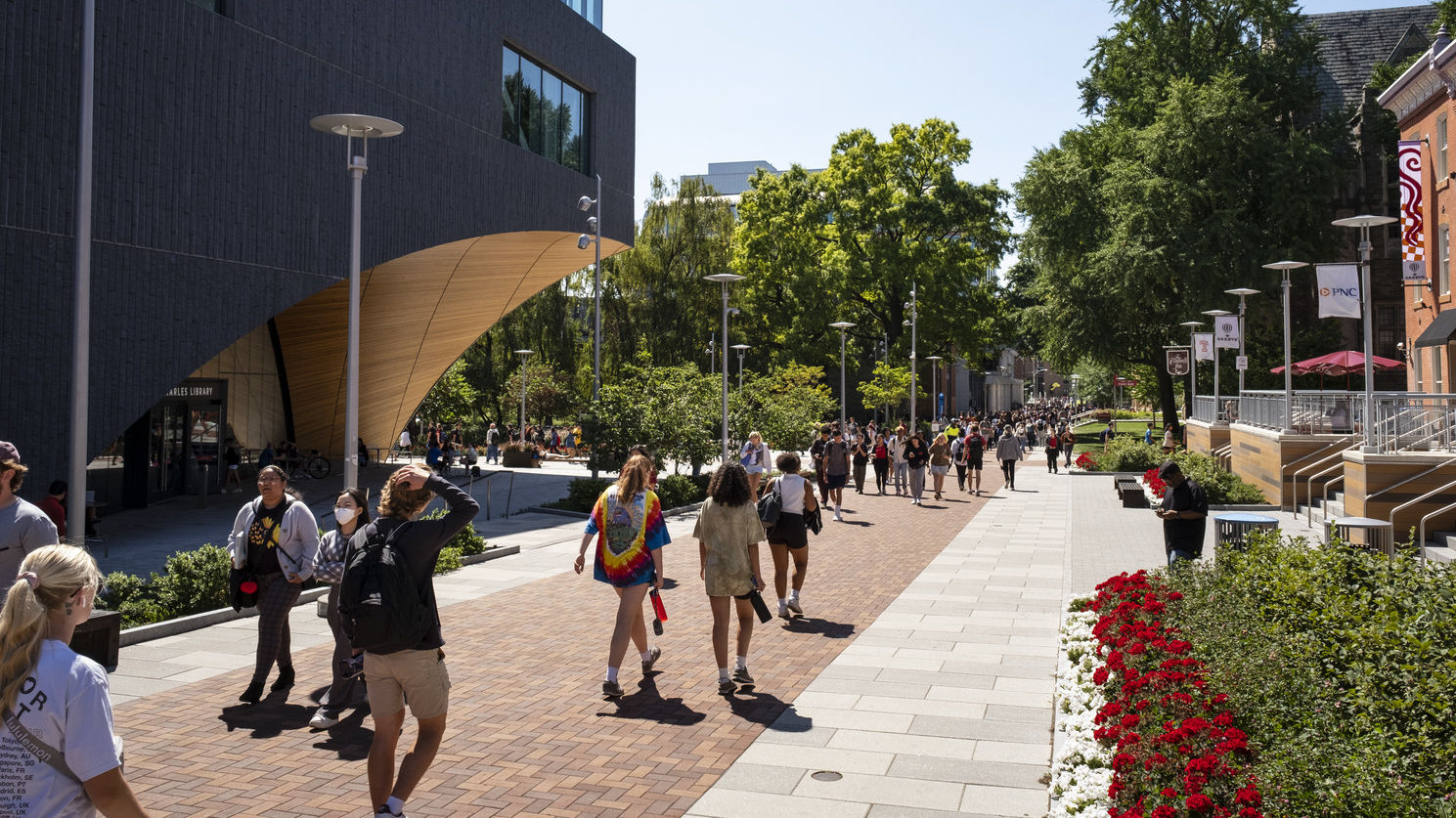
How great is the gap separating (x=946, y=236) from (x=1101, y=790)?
51085 millimetres

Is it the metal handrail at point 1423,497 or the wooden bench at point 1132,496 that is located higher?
the metal handrail at point 1423,497

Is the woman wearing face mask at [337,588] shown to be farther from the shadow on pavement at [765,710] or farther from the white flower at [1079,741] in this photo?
the white flower at [1079,741]

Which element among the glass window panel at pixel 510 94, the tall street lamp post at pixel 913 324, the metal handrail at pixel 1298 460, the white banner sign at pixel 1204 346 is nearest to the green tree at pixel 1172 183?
the tall street lamp post at pixel 913 324

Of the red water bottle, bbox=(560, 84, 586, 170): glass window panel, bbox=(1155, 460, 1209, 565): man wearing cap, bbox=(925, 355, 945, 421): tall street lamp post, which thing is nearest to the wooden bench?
bbox=(1155, 460, 1209, 565): man wearing cap

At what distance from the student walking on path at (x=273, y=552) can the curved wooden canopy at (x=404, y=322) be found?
1806 centimetres

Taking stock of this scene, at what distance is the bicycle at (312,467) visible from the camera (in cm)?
3200

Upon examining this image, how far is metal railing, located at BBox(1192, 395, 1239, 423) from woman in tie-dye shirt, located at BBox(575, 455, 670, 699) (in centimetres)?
2796

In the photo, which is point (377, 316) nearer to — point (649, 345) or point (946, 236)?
point (649, 345)

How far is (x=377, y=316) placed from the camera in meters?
29.7

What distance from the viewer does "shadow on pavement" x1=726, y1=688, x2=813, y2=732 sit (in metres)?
7.54

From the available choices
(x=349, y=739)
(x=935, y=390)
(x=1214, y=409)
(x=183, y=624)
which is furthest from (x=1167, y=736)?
(x=935, y=390)

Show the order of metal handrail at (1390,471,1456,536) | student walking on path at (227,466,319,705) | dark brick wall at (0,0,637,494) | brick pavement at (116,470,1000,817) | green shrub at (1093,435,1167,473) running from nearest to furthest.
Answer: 1. brick pavement at (116,470,1000,817)
2. student walking on path at (227,466,319,705)
3. dark brick wall at (0,0,637,494)
4. metal handrail at (1390,471,1456,536)
5. green shrub at (1093,435,1167,473)

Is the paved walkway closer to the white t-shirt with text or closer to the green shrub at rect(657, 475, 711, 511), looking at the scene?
the white t-shirt with text

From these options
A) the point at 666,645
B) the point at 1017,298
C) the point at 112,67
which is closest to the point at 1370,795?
the point at 666,645
